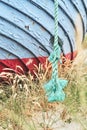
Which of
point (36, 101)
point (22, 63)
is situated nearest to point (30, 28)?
point (22, 63)

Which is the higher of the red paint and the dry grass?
the red paint

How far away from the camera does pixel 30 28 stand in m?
3.14

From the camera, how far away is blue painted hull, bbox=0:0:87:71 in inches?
120

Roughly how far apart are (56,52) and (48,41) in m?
0.97

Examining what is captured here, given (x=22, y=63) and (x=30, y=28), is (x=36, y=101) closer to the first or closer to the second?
(x=22, y=63)

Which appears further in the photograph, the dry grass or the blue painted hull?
the blue painted hull

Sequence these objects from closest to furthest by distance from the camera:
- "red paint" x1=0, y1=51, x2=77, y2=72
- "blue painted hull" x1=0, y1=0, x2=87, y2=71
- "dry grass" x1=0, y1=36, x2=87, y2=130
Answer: "dry grass" x1=0, y1=36, x2=87, y2=130 < "blue painted hull" x1=0, y1=0, x2=87, y2=71 < "red paint" x1=0, y1=51, x2=77, y2=72

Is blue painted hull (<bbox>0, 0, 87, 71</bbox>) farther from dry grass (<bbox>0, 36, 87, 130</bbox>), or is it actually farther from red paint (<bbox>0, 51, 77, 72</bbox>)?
dry grass (<bbox>0, 36, 87, 130</bbox>)

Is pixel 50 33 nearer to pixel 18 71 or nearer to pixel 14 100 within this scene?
pixel 18 71

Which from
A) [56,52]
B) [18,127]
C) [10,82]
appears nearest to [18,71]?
[10,82]

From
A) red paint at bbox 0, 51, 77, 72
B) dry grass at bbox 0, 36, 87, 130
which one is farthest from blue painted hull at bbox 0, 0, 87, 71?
dry grass at bbox 0, 36, 87, 130

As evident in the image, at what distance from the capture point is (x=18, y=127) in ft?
9.08

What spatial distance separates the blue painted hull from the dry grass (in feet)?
0.39

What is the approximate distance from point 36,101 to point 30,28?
54cm
